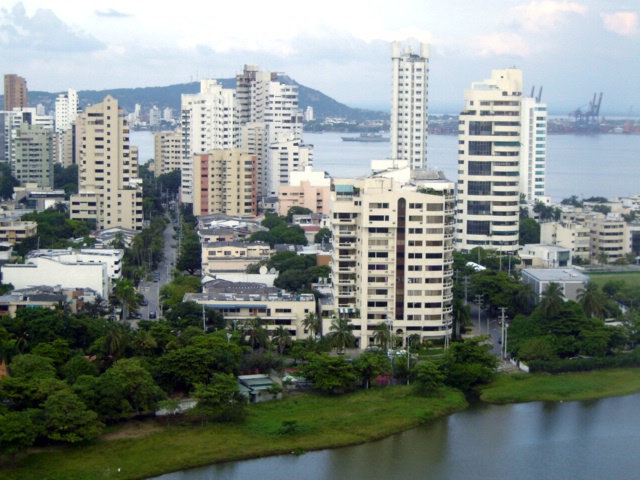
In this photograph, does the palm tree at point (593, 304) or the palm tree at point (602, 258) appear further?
the palm tree at point (602, 258)

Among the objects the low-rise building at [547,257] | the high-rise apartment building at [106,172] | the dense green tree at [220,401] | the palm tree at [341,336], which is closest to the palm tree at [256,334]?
the palm tree at [341,336]

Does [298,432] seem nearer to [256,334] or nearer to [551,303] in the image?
[256,334]

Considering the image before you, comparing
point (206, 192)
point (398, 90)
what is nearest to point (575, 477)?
point (206, 192)

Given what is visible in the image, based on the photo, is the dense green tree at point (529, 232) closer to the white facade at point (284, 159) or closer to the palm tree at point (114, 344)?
the white facade at point (284, 159)

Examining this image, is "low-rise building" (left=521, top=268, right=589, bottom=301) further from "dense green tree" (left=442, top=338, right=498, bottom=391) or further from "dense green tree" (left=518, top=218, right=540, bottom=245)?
"dense green tree" (left=518, top=218, right=540, bottom=245)

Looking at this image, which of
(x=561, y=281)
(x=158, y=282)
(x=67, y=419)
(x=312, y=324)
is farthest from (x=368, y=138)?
(x=67, y=419)

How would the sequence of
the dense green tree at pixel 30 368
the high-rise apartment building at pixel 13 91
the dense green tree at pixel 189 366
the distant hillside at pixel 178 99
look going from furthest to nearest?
1. the distant hillside at pixel 178 99
2. the high-rise apartment building at pixel 13 91
3. the dense green tree at pixel 189 366
4. the dense green tree at pixel 30 368
